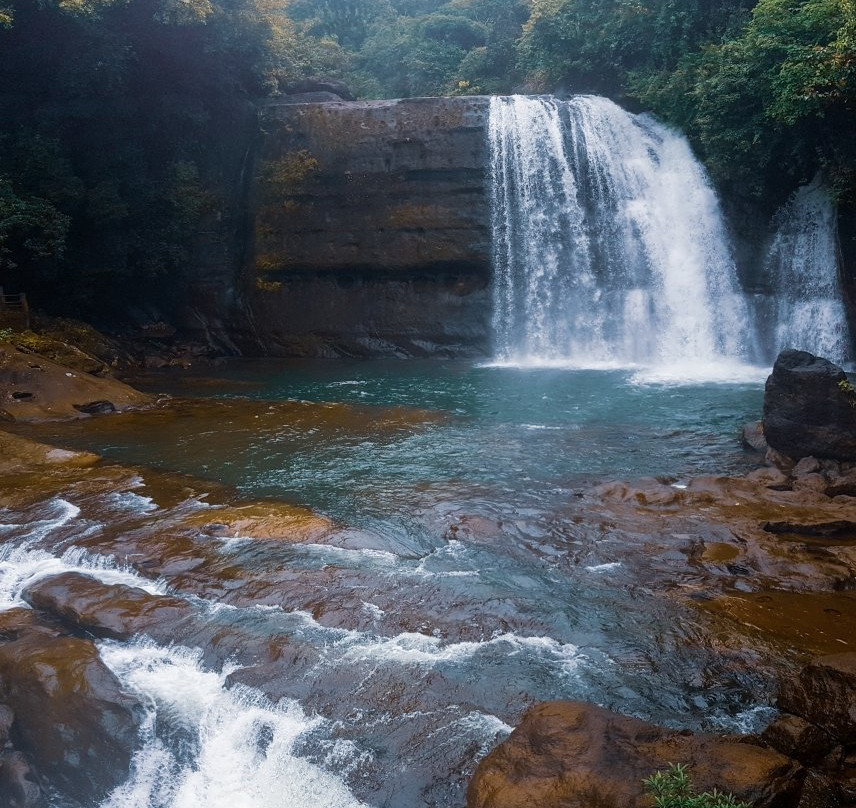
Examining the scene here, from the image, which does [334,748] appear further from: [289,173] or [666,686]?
[289,173]

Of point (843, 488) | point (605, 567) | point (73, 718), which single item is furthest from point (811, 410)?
point (73, 718)

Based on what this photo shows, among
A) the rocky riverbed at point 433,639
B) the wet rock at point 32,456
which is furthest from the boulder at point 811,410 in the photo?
the wet rock at point 32,456

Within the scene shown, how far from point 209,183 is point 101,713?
61.2 feet

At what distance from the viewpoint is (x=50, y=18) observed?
707 inches

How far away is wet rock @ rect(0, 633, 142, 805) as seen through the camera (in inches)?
220

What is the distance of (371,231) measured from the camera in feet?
69.6

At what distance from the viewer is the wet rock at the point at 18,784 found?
5.39 m

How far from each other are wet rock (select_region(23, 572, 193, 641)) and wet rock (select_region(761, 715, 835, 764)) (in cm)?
475

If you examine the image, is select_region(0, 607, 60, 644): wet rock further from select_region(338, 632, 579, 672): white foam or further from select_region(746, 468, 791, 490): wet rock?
select_region(746, 468, 791, 490): wet rock

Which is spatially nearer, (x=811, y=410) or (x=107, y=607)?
(x=107, y=607)

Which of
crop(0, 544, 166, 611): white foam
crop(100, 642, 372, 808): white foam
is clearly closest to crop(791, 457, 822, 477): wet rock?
crop(100, 642, 372, 808): white foam

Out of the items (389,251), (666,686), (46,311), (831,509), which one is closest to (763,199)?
(389,251)

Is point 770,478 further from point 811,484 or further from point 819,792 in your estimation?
point 819,792

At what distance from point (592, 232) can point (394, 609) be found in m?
15.6
